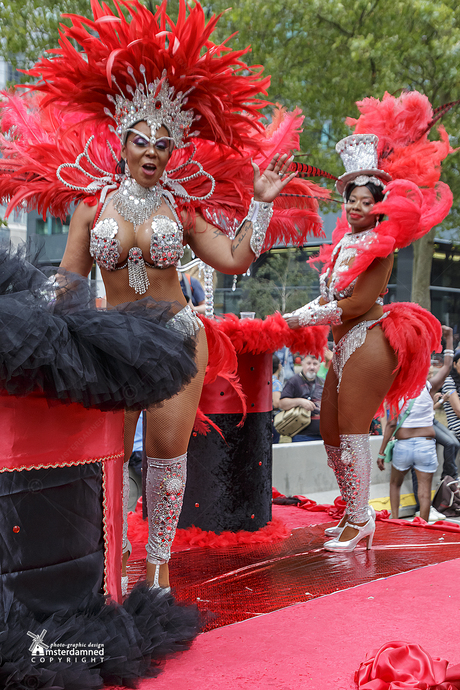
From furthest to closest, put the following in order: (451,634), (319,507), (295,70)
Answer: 1. (295,70)
2. (319,507)
3. (451,634)

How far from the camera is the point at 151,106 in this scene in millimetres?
2449

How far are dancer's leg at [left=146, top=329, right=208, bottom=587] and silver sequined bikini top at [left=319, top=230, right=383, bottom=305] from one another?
1.17m

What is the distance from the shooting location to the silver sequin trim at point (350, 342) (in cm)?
332

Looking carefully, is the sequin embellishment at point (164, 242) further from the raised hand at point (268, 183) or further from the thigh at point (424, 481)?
the thigh at point (424, 481)

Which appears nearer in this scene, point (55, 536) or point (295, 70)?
point (55, 536)

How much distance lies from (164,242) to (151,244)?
0.05 meters

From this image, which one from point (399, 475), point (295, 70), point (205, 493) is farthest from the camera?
point (295, 70)

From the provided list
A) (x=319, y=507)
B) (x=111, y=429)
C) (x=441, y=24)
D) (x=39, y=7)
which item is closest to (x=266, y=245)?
(x=111, y=429)

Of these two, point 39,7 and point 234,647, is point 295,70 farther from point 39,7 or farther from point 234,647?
point 234,647

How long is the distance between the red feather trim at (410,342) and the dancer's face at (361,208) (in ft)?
1.47

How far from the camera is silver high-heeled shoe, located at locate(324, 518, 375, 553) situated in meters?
3.31

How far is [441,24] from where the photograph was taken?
9.08m

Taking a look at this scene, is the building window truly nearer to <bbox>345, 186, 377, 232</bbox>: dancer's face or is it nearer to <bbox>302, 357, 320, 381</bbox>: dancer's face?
<bbox>345, 186, 377, 232</bbox>: dancer's face

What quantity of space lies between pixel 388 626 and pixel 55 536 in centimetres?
125
